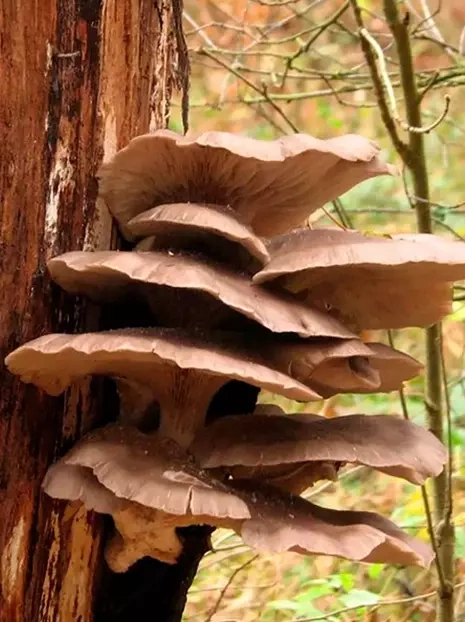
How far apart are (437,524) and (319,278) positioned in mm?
1571

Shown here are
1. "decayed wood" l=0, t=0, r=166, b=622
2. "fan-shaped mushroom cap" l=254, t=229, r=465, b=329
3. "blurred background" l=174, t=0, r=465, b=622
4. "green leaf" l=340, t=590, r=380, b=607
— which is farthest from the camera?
"blurred background" l=174, t=0, r=465, b=622

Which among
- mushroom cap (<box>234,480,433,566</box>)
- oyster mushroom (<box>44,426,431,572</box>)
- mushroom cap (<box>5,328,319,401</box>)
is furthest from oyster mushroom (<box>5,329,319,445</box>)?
mushroom cap (<box>234,480,433,566</box>)

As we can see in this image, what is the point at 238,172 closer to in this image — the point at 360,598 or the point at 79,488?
the point at 79,488

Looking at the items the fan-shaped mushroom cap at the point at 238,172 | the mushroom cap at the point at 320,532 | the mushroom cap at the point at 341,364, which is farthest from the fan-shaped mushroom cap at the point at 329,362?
the fan-shaped mushroom cap at the point at 238,172

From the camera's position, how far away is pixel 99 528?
1.81m

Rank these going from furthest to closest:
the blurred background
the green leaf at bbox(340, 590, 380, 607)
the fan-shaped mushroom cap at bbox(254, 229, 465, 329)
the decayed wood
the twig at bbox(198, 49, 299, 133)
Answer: the blurred background
the twig at bbox(198, 49, 299, 133)
the green leaf at bbox(340, 590, 380, 607)
the decayed wood
the fan-shaped mushroom cap at bbox(254, 229, 465, 329)

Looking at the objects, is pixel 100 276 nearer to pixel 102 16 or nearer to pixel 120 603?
pixel 102 16

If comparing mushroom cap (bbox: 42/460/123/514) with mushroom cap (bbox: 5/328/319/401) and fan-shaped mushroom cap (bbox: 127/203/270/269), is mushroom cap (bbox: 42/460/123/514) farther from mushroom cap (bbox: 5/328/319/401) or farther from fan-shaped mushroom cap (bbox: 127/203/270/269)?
fan-shaped mushroom cap (bbox: 127/203/270/269)

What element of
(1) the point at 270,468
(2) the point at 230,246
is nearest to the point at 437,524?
(1) the point at 270,468

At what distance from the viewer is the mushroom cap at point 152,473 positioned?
1408 millimetres

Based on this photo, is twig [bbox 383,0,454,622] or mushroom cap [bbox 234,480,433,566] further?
twig [bbox 383,0,454,622]

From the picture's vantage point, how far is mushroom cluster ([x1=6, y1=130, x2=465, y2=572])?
1455 millimetres

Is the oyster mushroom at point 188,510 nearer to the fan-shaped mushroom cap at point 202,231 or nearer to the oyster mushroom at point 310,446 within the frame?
the oyster mushroom at point 310,446

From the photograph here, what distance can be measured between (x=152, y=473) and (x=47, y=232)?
0.56 meters
